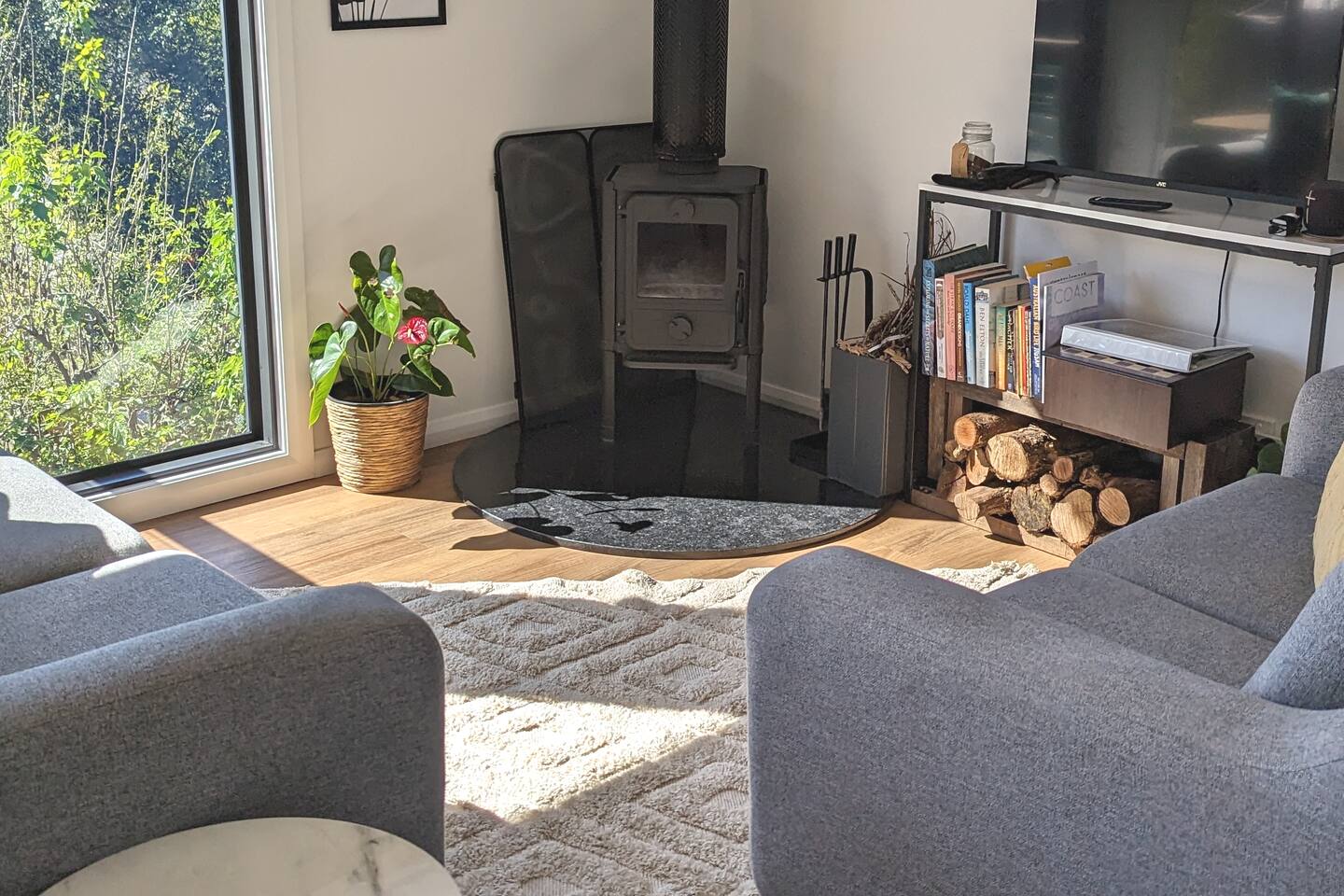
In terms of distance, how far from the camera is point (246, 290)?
3873 millimetres

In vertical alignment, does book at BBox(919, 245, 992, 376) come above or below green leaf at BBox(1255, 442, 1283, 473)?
above

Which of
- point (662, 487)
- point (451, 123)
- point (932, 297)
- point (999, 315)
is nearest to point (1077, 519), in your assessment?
point (999, 315)

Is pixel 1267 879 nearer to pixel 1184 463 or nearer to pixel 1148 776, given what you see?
pixel 1148 776

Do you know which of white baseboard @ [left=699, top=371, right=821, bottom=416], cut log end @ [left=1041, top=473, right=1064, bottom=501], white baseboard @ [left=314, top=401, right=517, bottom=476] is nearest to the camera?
cut log end @ [left=1041, top=473, right=1064, bottom=501]

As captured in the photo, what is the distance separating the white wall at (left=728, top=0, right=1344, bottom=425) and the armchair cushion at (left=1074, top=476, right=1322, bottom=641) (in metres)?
0.94

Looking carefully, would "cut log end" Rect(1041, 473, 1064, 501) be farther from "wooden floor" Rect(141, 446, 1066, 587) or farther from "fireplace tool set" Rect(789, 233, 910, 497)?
"fireplace tool set" Rect(789, 233, 910, 497)

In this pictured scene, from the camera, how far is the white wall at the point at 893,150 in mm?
3482

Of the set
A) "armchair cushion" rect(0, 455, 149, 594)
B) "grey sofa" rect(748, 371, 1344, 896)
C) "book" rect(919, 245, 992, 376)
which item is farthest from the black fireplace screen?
"grey sofa" rect(748, 371, 1344, 896)

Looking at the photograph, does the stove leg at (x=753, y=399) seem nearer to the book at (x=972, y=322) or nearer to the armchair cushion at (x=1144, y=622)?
the book at (x=972, y=322)

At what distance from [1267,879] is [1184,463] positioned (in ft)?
6.42

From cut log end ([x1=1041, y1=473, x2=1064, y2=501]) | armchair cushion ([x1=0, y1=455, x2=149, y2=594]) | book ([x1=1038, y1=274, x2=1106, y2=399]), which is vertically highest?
book ([x1=1038, y1=274, x2=1106, y2=399])

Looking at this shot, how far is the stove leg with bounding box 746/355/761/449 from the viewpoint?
427 centimetres

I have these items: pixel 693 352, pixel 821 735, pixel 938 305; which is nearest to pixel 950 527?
pixel 938 305

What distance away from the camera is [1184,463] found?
10.8 ft
